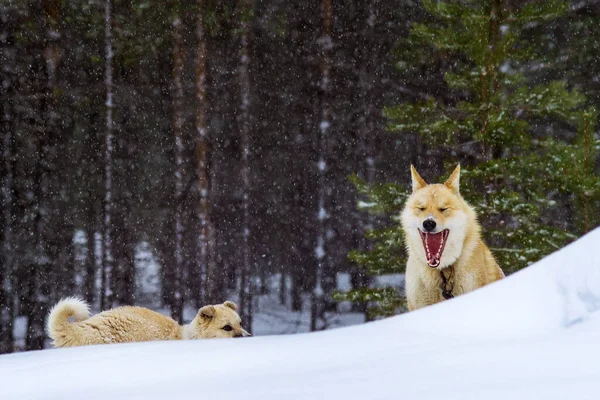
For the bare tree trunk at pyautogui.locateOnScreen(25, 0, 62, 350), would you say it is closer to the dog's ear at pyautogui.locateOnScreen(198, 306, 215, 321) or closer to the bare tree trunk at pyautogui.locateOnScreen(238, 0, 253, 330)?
the bare tree trunk at pyautogui.locateOnScreen(238, 0, 253, 330)

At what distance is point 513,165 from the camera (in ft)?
28.3

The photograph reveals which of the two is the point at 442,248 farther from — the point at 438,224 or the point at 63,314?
the point at 63,314

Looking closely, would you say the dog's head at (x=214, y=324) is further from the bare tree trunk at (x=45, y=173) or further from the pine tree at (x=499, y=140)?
the bare tree trunk at (x=45, y=173)

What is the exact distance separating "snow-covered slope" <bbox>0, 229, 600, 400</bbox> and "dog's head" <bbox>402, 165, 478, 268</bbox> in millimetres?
1787

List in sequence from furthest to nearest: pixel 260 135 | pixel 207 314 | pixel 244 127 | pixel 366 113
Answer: pixel 260 135 < pixel 366 113 < pixel 244 127 < pixel 207 314

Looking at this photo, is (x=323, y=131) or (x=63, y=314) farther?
(x=323, y=131)

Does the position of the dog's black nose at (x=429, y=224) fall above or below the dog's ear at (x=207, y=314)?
above

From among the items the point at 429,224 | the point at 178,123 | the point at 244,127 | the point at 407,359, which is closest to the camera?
the point at 407,359

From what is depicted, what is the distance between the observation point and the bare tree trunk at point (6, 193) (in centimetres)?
1278

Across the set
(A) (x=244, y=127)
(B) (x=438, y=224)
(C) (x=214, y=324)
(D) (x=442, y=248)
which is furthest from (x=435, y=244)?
(A) (x=244, y=127)

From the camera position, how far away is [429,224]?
478 cm

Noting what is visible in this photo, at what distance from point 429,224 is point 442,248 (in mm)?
245

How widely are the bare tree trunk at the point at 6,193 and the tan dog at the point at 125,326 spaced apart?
862cm

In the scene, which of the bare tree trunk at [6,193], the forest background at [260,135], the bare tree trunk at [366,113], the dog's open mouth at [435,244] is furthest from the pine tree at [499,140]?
the bare tree trunk at [6,193]
